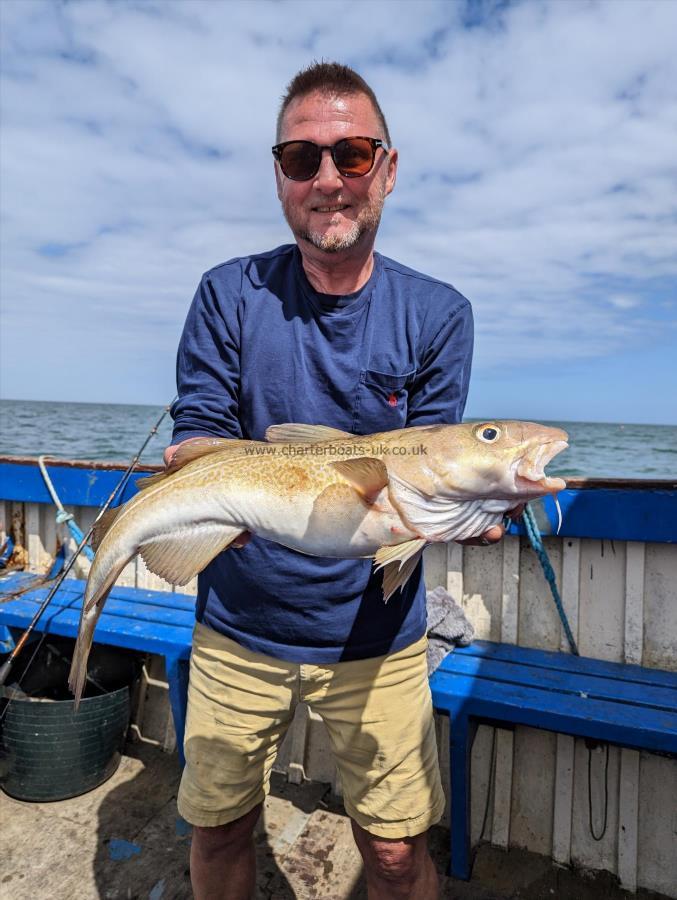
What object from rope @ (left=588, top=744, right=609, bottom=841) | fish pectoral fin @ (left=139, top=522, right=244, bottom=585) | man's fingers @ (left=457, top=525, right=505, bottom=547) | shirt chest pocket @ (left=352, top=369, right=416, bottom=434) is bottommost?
rope @ (left=588, top=744, right=609, bottom=841)

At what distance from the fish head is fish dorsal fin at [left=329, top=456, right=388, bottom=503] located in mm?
186

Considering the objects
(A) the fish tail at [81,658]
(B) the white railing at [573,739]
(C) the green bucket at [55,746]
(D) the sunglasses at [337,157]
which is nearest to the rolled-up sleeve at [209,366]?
(D) the sunglasses at [337,157]

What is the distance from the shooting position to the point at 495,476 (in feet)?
6.72

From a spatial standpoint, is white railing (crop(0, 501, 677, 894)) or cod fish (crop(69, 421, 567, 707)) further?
white railing (crop(0, 501, 677, 894))

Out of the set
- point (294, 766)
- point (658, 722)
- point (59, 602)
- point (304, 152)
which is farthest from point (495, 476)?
point (59, 602)

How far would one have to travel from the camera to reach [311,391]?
8.46 feet

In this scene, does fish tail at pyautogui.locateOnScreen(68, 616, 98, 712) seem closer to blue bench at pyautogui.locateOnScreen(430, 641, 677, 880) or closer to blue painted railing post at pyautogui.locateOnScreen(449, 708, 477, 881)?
blue bench at pyautogui.locateOnScreen(430, 641, 677, 880)

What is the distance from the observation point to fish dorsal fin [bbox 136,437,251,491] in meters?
2.38

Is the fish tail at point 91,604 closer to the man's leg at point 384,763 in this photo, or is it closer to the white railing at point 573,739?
the man's leg at point 384,763

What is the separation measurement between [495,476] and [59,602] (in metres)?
4.24

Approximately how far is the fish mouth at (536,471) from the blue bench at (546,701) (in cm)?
180

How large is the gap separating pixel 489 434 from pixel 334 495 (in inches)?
23.1

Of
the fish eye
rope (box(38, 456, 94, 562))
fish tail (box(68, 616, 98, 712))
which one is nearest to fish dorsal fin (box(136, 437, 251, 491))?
fish tail (box(68, 616, 98, 712))

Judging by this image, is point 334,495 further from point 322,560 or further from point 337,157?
point 337,157
